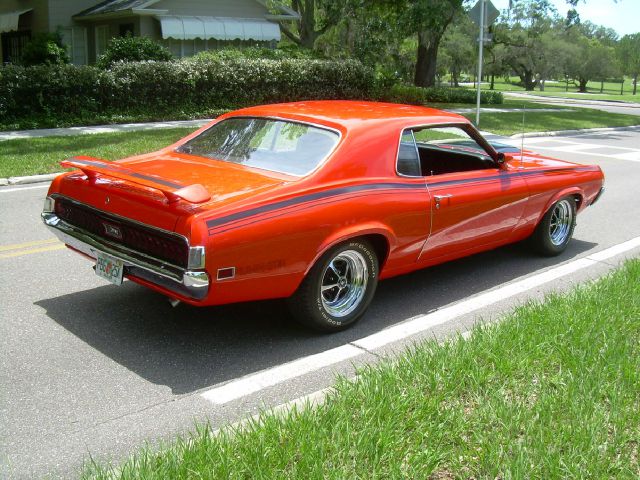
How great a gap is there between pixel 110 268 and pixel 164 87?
1498 centimetres

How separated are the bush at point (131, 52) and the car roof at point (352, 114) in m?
16.0

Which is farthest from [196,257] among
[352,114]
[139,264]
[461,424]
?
[352,114]

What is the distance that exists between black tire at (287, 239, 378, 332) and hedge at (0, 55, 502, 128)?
12987 mm

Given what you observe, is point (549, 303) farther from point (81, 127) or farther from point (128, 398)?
point (81, 127)

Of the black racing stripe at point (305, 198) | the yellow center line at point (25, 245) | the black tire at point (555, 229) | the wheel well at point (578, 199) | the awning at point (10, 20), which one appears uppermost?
the awning at point (10, 20)

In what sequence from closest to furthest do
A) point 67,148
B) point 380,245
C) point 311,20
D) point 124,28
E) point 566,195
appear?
point 380,245 → point 566,195 → point 67,148 → point 124,28 → point 311,20

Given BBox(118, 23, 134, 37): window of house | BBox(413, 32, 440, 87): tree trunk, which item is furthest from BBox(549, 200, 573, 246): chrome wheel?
BBox(413, 32, 440, 87): tree trunk

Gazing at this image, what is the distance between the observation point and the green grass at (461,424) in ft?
10.0

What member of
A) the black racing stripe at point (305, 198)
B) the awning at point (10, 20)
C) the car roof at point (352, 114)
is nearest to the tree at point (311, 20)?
the awning at point (10, 20)

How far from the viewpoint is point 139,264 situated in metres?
4.45

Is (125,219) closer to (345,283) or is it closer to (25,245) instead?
(345,283)

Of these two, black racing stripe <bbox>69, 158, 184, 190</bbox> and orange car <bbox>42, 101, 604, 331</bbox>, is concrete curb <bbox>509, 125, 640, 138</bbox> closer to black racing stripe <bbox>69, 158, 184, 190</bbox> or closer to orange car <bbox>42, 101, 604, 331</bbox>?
orange car <bbox>42, 101, 604, 331</bbox>

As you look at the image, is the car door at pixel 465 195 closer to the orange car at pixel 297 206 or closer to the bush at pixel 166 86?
the orange car at pixel 297 206

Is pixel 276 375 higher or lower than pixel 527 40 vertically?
lower
